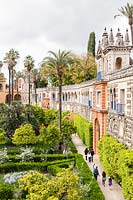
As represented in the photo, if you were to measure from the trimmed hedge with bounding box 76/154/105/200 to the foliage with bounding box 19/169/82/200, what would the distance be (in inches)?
227

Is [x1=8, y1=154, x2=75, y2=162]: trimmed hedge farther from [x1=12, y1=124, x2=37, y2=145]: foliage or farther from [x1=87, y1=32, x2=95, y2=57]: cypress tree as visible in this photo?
[x1=87, y1=32, x2=95, y2=57]: cypress tree

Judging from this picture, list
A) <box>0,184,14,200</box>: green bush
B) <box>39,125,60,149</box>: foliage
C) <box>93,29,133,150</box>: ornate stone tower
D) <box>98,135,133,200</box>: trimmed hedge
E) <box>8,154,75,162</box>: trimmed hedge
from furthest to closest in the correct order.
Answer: <box>39,125,60,149</box>: foliage → <box>8,154,75,162</box>: trimmed hedge → <box>93,29,133,150</box>: ornate stone tower → <box>0,184,14,200</box>: green bush → <box>98,135,133,200</box>: trimmed hedge

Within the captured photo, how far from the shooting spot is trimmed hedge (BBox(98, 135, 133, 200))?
2412 cm

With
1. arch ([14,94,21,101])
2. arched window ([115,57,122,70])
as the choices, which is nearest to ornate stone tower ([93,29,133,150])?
arched window ([115,57,122,70])

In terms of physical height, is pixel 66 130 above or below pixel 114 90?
below

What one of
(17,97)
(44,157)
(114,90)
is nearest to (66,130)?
(44,157)

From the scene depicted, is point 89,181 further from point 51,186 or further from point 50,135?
point 50,135

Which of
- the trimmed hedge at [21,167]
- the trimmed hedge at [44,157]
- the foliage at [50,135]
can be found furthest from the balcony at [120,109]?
the foliage at [50,135]

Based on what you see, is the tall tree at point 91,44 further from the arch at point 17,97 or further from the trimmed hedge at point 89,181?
the trimmed hedge at point 89,181

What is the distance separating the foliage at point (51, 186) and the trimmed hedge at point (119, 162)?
5.40 meters

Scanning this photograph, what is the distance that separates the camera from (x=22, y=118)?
5375 centimetres

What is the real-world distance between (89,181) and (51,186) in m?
10.8

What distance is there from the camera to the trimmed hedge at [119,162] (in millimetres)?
24125

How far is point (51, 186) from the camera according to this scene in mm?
18953
